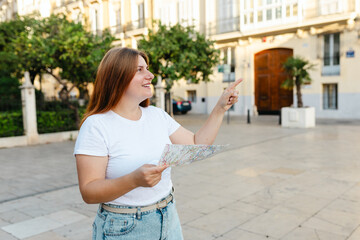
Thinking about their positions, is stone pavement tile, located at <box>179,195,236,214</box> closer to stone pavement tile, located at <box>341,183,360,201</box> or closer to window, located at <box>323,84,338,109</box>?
stone pavement tile, located at <box>341,183,360,201</box>

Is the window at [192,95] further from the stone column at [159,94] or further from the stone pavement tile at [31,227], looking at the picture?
the stone pavement tile at [31,227]

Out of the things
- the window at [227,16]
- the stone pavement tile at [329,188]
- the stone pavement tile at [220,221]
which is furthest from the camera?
the window at [227,16]

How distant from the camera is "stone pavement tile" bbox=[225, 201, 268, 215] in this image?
448cm

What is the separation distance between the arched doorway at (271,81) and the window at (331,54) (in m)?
2.25

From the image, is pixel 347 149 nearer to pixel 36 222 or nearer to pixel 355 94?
pixel 36 222

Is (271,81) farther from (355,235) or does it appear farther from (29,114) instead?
(355,235)

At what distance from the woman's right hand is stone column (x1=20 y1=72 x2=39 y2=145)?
11.1 meters

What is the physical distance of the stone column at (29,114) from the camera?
450 inches

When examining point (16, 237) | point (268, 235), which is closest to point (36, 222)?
point (16, 237)

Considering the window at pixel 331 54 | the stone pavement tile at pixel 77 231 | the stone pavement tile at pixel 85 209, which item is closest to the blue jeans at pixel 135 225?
the stone pavement tile at pixel 77 231

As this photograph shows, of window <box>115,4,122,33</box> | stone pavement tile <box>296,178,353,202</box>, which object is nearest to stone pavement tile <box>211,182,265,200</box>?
stone pavement tile <box>296,178,353,202</box>

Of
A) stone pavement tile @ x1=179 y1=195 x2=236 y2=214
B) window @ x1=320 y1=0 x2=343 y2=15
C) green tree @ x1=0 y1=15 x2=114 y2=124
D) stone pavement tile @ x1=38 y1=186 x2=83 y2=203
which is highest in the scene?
window @ x1=320 y1=0 x2=343 y2=15

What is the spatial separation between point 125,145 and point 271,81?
20965mm

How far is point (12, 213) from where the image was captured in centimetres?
471
